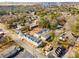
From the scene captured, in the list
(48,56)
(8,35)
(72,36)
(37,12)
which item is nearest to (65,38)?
(72,36)

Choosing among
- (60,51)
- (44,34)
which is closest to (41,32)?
(44,34)

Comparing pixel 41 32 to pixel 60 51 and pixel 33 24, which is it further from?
pixel 60 51

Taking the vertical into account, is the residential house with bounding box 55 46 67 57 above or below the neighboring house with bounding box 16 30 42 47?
below

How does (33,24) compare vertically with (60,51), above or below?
above

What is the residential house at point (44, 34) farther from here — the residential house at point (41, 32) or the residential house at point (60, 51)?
the residential house at point (60, 51)

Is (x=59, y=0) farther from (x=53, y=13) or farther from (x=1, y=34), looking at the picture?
(x=1, y=34)

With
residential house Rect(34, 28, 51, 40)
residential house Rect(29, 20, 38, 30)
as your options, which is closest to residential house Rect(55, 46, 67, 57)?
residential house Rect(34, 28, 51, 40)

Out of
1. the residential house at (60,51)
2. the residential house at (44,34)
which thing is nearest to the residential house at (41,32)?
the residential house at (44,34)

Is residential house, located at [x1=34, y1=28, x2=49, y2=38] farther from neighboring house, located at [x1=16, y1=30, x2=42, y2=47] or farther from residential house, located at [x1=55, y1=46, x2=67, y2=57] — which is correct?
residential house, located at [x1=55, y1=46, x2=67, y2=57]

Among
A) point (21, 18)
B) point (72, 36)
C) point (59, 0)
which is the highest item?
point (59, 0)

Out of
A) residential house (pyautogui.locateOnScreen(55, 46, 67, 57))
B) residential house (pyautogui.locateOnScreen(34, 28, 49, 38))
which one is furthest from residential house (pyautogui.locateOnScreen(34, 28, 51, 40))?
residential house (pyautogui.locateOnScreen(55, 46, 67, 57))

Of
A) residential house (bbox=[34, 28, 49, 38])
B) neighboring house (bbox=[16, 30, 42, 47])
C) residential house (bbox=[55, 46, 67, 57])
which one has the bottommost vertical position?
residential house (bbox=[55, 46, 67, 57])
